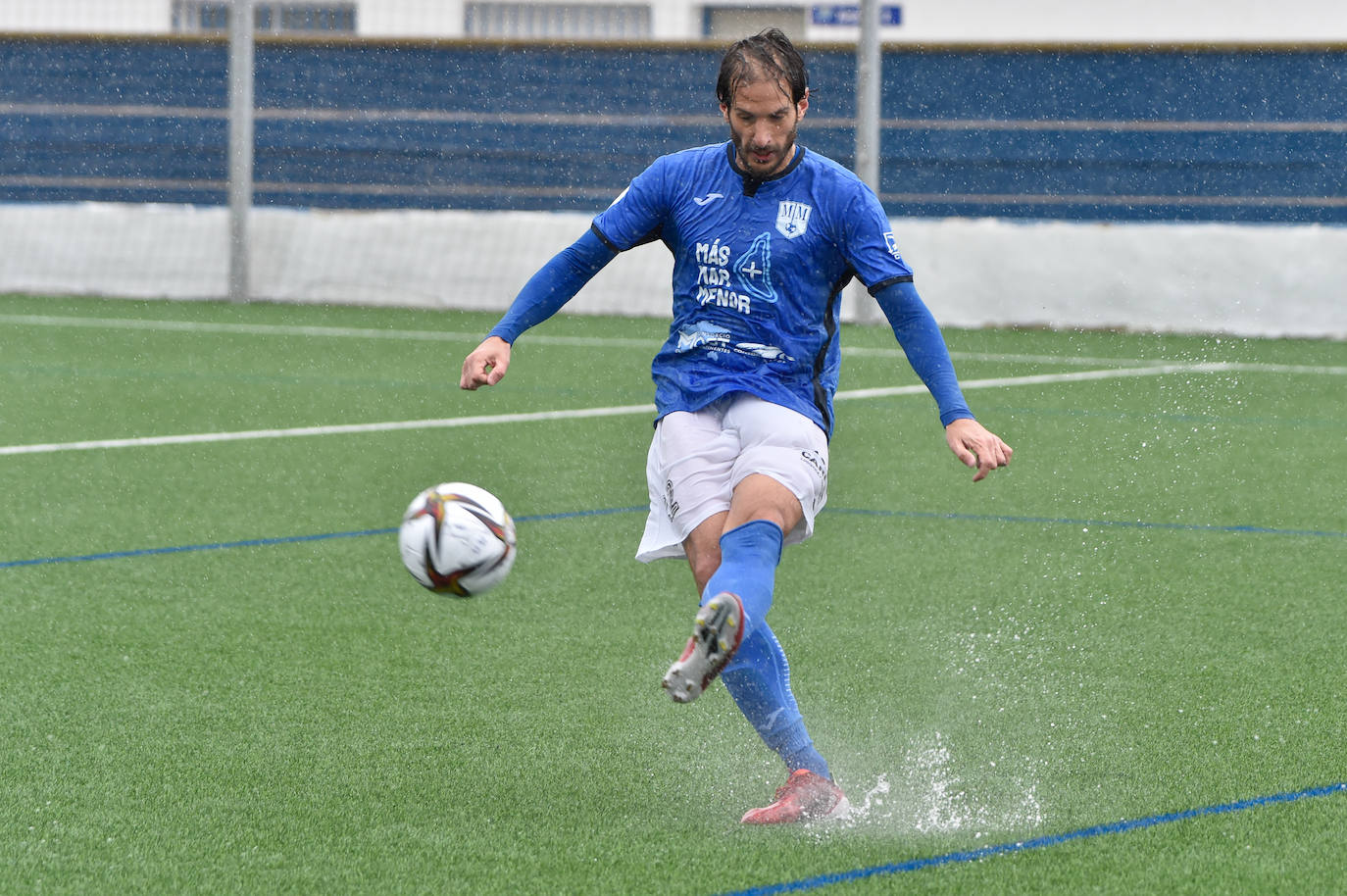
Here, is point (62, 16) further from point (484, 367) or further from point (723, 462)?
point (723, 462)

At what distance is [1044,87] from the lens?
16.9 meters

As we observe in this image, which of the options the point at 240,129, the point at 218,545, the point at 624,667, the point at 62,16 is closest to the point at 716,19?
the point at 62,16

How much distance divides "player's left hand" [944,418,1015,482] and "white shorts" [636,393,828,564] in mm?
353

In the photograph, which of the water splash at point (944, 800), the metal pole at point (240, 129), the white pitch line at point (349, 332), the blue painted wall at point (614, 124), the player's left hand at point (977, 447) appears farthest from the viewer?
the blue painted wall at point (614, 124)

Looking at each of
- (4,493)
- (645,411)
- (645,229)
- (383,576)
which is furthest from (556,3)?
(645,229)

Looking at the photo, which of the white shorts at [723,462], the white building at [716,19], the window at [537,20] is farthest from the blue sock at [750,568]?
the window at [537,20]

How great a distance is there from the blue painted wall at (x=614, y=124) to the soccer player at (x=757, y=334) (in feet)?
42.9

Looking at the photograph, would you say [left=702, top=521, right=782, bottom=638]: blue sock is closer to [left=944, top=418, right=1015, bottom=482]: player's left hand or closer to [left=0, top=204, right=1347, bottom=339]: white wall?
[left=944, top=418, right=1015, bottom=482]: player's left hand

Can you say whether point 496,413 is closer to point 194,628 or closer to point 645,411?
point 645,411

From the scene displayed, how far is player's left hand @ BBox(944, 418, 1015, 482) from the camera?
3.75 m

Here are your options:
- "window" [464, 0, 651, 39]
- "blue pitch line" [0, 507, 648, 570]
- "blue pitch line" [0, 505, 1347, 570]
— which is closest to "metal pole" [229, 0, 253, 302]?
"window" [464, 0, 651, 39]

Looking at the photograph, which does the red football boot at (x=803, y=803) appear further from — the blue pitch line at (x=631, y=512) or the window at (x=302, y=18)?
the window at (x=302, y=18)

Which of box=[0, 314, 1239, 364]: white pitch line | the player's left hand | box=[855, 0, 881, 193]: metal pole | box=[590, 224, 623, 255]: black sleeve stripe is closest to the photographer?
the player's left hand

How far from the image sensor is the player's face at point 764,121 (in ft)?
12.8
